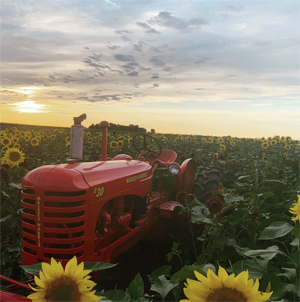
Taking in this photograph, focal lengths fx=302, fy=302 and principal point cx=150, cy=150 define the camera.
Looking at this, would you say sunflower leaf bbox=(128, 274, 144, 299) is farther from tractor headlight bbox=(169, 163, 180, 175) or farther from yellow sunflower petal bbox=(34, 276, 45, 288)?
tractor headlight bbox=(169, 163, 180, 175)

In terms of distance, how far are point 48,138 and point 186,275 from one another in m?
12.1

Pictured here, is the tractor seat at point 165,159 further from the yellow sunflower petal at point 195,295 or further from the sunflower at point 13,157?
the yellow sunflower petal at point 195,295

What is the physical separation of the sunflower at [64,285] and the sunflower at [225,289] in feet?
1.26

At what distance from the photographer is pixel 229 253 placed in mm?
2766

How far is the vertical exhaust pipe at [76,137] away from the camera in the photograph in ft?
8.82

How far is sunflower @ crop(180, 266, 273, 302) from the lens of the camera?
39.7 inches

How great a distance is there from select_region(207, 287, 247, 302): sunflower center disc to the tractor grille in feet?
5.47

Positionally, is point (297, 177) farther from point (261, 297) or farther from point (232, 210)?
point (261, 297)

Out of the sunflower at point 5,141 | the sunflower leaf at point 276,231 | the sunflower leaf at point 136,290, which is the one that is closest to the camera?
the sunflower leaf at point 136,290

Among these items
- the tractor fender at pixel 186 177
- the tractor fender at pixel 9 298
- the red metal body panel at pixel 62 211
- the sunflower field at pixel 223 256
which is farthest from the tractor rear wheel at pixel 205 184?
the tractor fender at pixel 9 298

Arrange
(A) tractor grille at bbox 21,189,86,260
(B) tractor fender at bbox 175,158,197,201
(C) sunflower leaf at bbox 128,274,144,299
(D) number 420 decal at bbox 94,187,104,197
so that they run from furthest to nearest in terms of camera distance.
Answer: (B) tractor fender at bbox 175,158,197,201 → (D) number 420 decal at bbox 94,187,104,197 → (A) tractor grille at bbox 21,189,86,260 → (C) sunflower leaf at bbox 128,274,144,299

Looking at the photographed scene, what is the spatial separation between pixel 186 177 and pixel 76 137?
2.31m

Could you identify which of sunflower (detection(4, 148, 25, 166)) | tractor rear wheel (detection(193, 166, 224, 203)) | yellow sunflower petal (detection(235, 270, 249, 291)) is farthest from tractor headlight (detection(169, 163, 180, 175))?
yellow sunflower petal (detection(235, 270, 249, 291))

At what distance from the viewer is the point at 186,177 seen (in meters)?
4.59
